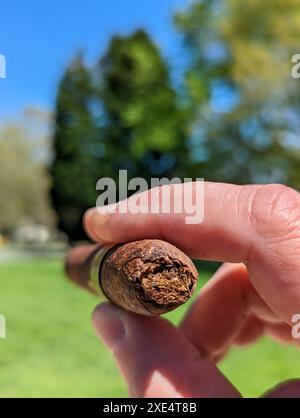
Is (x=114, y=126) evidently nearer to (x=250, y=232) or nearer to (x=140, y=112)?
(x=140, y=112)

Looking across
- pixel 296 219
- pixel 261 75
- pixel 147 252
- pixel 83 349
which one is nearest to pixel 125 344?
pixel 147 252

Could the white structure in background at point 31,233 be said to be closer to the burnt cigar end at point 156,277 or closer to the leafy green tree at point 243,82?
the leafy green tree at point 243,82

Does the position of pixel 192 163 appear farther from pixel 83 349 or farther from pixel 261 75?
pixel 83 349

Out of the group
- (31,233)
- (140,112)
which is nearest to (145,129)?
(140,112)

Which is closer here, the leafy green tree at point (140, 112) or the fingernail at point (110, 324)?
the fingernail at point (110, 324)

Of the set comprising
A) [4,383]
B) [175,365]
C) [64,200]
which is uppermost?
[175,365]

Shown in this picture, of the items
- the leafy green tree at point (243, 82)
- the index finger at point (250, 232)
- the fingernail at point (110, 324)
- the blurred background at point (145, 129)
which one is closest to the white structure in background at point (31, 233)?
the blurred background at point (145, 129)
